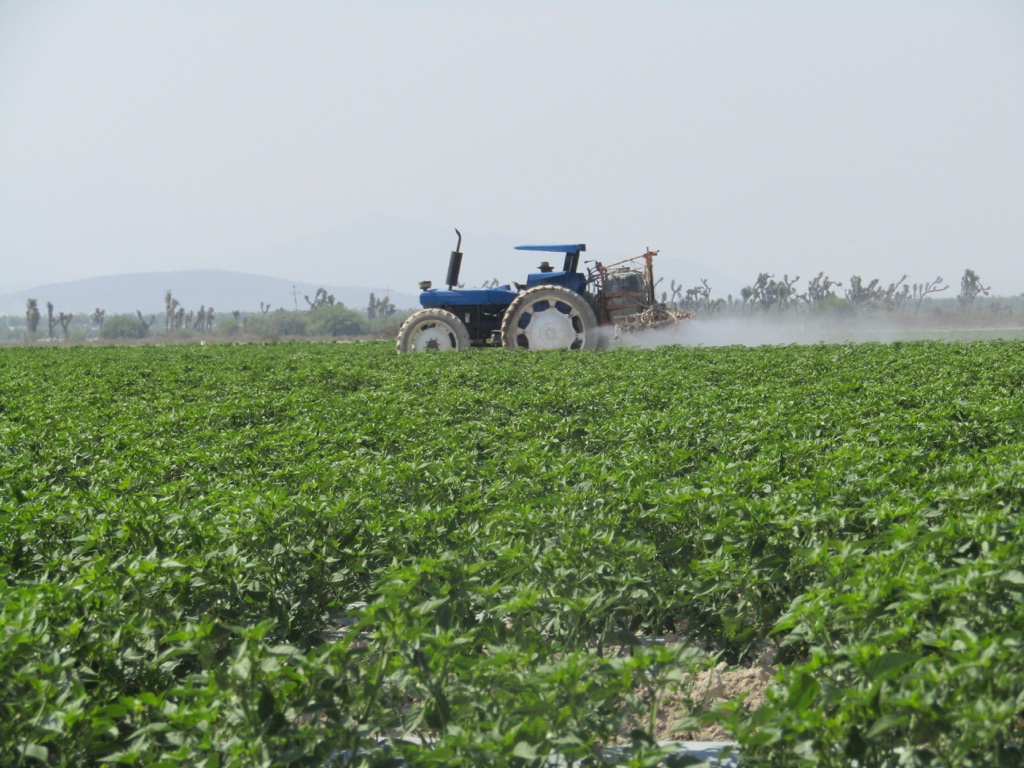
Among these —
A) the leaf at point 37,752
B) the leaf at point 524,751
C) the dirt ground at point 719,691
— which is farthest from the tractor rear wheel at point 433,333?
the leaf at point 524,751

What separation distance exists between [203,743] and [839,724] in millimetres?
1718

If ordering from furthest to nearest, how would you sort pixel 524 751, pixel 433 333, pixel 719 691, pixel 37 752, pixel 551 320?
pixel 433 333 < pixel 551 320 < pixel 719 691 < pixel 37 752 < pixel 524 751

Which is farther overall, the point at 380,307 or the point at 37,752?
the point at 380,307

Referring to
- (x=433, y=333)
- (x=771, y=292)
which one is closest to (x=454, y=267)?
(x=433, y=333)

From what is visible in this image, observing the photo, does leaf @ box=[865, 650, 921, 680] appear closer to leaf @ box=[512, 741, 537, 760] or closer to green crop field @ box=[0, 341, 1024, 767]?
green crop field @ box=[0, 341, 1024, 767]

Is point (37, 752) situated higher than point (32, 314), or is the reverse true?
point (32, 314)

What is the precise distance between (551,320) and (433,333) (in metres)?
2.48

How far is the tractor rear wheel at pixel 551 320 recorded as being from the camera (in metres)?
18.8

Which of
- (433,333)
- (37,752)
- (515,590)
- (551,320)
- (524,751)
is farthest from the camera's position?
(433,333)

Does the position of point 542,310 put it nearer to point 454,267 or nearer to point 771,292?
point 454,267

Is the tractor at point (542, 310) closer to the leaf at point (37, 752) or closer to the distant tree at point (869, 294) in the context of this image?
the leaf at point (37, 752)

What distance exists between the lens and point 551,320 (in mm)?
18969

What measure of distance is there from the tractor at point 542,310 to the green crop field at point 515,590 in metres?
10.0

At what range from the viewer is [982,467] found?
5312 millimetres
